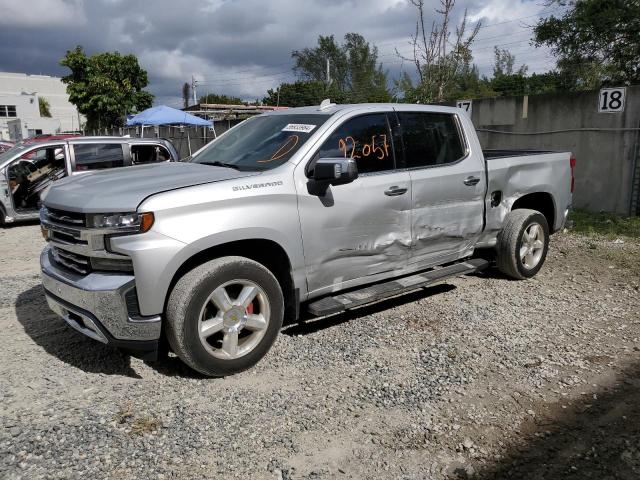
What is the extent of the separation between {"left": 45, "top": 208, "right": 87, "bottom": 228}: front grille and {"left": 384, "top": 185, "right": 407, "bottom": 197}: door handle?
2.25m

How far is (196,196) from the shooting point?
10.9ft

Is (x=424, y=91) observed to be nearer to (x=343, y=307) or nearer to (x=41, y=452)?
(x=343, y=307)

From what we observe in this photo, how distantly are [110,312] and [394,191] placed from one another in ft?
7.71

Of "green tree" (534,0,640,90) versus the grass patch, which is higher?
"green tree" (534,0,640,90)

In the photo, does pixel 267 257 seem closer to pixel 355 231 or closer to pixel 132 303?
pixel 355 231

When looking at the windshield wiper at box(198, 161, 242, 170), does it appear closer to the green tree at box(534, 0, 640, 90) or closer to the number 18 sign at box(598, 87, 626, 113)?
the number 18 sign at box(598, 87, 626, 113)

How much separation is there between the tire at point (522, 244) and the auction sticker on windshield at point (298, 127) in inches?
101

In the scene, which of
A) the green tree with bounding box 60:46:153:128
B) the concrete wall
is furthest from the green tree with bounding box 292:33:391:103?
the concrete wall

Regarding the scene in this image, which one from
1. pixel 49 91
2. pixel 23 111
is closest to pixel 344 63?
pixel 23 111

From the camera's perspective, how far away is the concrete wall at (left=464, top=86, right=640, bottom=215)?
368 inches

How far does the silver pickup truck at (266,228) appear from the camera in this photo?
3.20 m


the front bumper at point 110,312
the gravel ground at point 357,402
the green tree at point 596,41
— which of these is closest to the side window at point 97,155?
the gravel ground at point 357,402

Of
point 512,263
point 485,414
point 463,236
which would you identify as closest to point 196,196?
point 485,414

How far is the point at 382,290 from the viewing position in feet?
14.0
